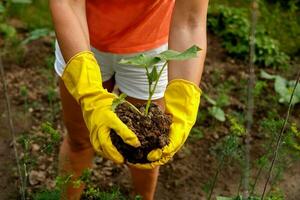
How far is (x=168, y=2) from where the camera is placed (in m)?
1.93

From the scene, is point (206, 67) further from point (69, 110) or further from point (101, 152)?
point (101, 152)

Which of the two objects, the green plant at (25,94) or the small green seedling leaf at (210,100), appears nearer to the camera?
the green plant at (25,94)

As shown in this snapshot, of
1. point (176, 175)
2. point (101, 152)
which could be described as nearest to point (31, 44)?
point (176, 175)

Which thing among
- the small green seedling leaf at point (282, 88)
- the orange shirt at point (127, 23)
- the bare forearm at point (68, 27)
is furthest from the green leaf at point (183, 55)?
the small green seedling leaf at point (282, 88)

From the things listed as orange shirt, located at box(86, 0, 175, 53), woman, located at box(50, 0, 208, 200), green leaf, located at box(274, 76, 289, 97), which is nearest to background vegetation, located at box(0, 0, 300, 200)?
green leaf, located at box(274, 76, 289, 97)

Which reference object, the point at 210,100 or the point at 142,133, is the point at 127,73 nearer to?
the point at 142,133

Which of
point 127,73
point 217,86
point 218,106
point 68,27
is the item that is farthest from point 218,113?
point 68,27

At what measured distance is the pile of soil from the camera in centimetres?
156

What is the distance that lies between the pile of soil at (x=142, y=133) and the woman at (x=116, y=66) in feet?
0.07

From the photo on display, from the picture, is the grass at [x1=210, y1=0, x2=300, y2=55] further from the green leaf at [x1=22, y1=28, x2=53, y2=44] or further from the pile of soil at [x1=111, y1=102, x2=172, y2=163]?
the pile of soil at [x1=111, y1=102, x2=172, y2=163]

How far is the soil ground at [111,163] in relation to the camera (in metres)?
2.70

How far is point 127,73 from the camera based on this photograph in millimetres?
2021

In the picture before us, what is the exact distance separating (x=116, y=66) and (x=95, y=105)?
43cm

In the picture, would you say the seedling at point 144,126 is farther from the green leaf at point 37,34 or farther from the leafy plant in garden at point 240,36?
the leafy plant in garden at point 240,36
